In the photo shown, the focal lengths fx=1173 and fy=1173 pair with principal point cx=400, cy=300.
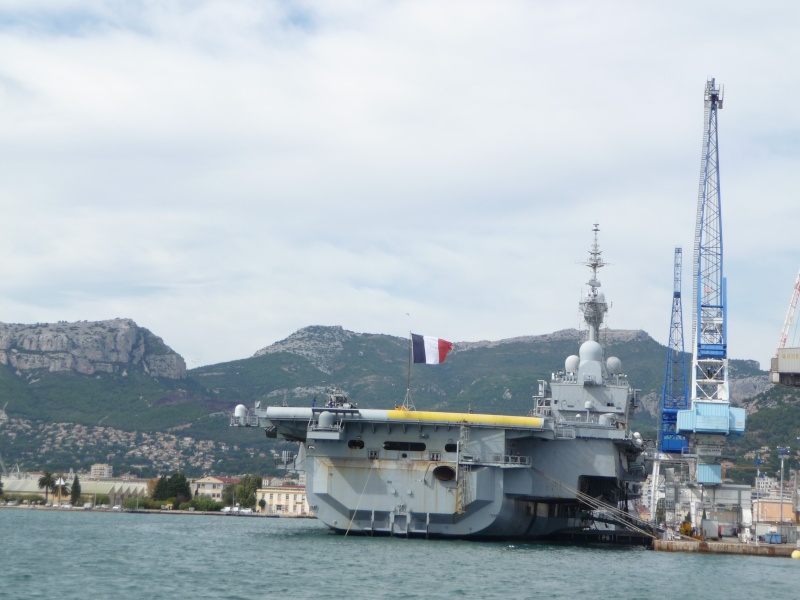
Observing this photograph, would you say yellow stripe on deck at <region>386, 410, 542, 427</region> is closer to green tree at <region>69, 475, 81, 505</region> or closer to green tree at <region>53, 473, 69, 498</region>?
green tree at <region>69, 475, 81, 505</region>

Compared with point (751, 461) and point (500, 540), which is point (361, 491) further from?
point (751, 461)

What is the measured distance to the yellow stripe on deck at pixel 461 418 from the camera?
4669cm

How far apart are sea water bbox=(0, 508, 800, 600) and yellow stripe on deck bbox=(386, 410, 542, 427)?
4807mm

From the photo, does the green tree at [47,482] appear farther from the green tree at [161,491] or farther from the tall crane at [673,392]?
the tall crane at [673,392]

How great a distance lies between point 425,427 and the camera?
4709 centimetres

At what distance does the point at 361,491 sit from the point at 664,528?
19761 millimetres

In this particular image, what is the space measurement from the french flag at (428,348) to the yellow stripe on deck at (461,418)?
4.06m

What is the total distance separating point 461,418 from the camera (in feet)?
155

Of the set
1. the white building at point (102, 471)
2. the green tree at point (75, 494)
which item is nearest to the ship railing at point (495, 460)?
the green tree at point (75, 494)

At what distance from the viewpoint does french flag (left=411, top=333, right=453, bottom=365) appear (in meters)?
51.0

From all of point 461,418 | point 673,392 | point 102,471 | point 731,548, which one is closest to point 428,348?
point 461,418

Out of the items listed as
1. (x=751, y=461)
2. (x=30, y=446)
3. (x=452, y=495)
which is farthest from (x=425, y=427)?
(x=30, y=446)

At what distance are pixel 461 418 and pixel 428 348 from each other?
195 inches

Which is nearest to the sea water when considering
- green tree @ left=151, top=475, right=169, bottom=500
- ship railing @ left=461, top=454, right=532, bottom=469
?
ship railing @ left=461, top=454, right=532, bottom=469
